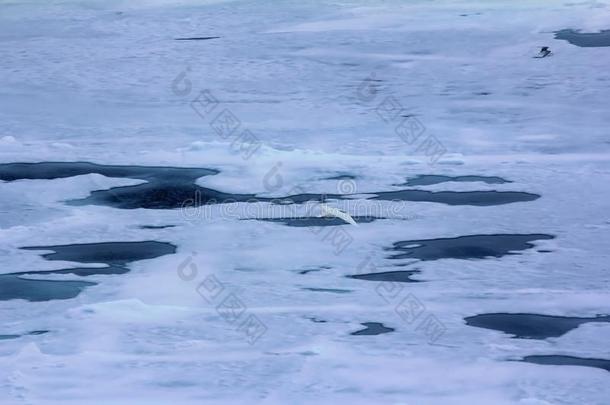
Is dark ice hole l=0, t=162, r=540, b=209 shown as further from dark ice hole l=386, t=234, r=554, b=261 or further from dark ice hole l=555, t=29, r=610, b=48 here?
dark ice hole l=555, t=29, r=610, b=48

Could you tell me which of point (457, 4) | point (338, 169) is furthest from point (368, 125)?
point (457, 4)

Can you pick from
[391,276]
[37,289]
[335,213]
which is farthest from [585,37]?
[37,289]

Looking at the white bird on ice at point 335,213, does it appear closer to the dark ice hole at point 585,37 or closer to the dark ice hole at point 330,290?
the dark ice hole at point 330,290

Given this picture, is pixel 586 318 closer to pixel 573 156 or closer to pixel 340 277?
pixel 340 277

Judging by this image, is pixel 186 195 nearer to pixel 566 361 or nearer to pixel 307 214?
pixel 307 214

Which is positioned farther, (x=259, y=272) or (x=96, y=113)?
(x=96, y=113)
